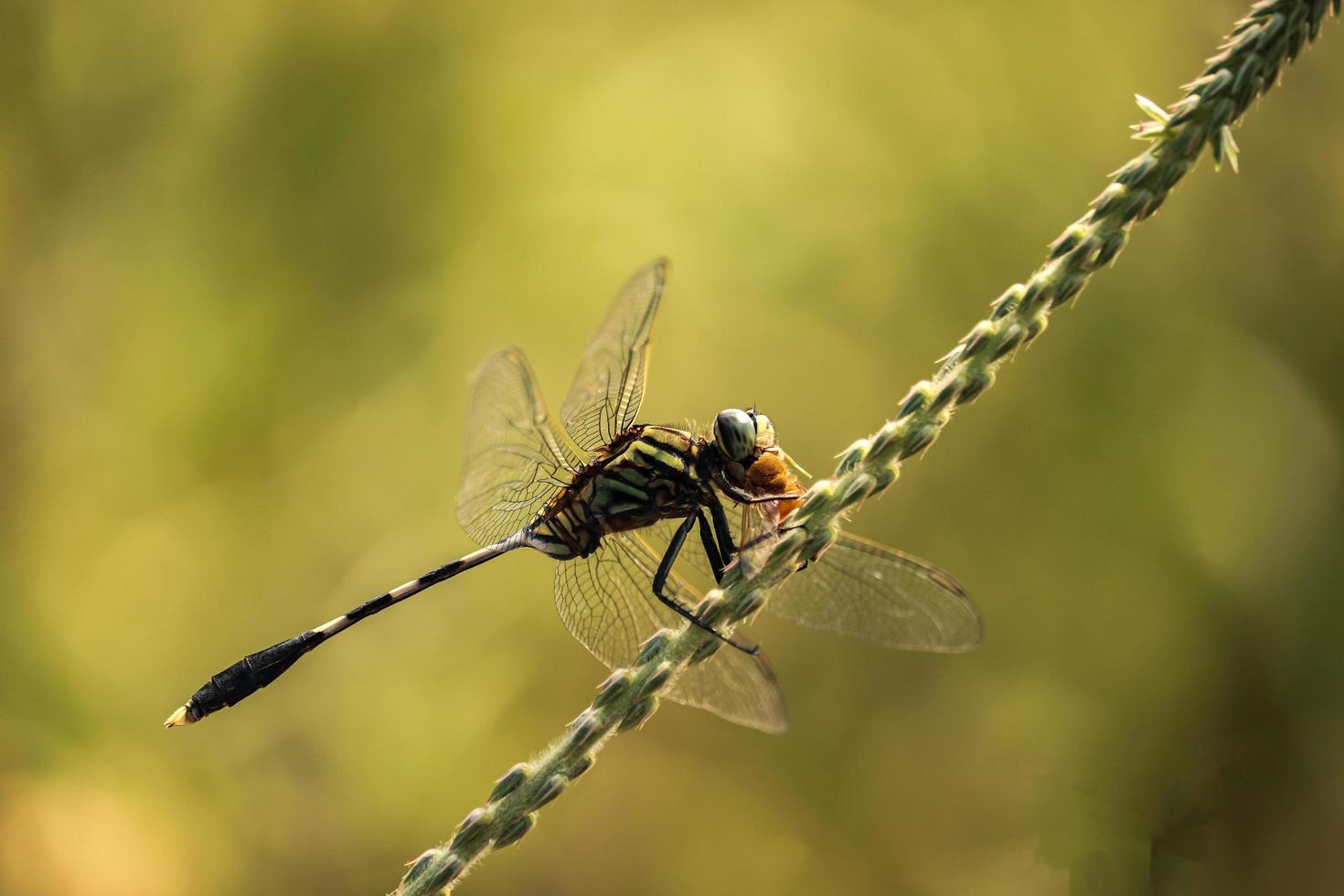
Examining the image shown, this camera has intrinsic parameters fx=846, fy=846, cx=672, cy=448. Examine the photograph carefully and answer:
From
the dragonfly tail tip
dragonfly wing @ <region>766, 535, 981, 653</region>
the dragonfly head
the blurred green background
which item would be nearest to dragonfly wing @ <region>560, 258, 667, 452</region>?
the dragonfly head

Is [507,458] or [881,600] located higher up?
[507,458]

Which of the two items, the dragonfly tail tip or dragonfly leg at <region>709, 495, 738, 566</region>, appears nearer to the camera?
the dragonfly tail tip

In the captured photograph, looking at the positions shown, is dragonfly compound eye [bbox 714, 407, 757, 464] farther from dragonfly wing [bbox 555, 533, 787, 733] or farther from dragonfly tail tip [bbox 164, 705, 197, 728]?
dragonfly tail tip [bbox 164, 705, 197, 728]

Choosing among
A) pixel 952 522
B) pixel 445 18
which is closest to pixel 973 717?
pixel 952 522

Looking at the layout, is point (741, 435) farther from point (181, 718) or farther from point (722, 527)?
point (181, 718)

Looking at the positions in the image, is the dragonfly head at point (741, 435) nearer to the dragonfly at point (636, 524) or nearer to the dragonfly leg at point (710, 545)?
the dragonfly at point (636, 524)

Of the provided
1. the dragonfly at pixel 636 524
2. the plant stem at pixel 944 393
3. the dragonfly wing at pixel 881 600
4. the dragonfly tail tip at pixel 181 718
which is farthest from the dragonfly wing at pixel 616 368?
the dragonfly tail tip at pixel 181 718

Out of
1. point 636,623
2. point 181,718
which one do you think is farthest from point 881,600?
point 181,718

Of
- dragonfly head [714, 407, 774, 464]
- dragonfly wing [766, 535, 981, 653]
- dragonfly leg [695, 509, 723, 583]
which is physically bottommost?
dragonfly wing [766, 535, 981, 653]
